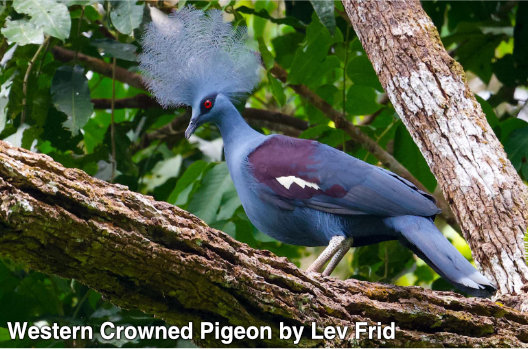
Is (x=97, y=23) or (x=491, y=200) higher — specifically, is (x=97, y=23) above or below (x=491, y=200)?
above

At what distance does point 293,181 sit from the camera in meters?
3.25

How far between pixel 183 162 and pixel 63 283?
5.09 feet

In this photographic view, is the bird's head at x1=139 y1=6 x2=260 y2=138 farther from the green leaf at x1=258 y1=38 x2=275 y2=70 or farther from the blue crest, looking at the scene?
the green leaf at x1=258 y1=38 x2=275 y2=70

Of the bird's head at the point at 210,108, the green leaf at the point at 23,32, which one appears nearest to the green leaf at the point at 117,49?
the green leaf at the point at 23,32

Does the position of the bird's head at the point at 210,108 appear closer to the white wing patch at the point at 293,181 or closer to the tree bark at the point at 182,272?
the white wing patch at the point at 293,181

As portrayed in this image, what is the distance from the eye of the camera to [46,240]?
2.07m

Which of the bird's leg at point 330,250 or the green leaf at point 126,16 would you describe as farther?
the green leaf at point 126,16

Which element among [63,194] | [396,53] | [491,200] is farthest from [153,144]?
[63,194]

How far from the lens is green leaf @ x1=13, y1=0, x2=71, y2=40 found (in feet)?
11.6

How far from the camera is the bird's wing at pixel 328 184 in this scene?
10.2ft

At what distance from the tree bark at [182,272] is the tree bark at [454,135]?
1.27 ft

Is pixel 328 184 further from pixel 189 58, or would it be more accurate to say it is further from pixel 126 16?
pixel 126 16

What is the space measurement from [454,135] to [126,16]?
1985 millimetres

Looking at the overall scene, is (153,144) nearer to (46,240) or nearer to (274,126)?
(274,126)
